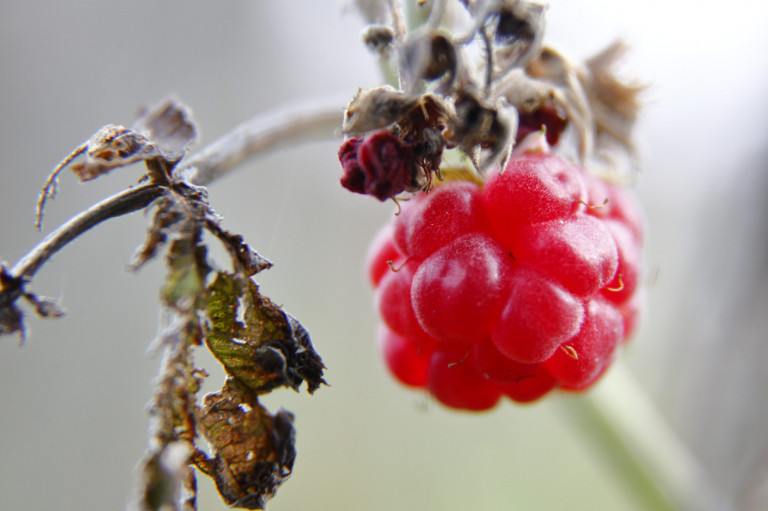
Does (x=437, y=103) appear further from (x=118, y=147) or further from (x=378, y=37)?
(x=118, y=147)

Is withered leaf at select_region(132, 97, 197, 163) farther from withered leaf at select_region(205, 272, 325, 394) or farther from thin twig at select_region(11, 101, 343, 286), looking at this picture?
withered leaf at select_region(205, 272, 325, 394)

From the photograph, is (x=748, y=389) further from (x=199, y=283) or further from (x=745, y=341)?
(x=199, y=283)

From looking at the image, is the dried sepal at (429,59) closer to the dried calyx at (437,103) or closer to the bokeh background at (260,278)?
the dried calyx at (437,103)

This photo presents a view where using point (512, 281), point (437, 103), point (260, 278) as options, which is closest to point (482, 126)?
point (437, 103)

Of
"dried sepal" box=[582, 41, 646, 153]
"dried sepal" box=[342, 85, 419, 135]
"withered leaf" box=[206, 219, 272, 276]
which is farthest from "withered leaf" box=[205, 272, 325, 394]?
"dried sepal" box=[582, 41, 646, 153]

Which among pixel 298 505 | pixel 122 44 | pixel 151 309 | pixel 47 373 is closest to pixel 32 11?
pixel 122 44

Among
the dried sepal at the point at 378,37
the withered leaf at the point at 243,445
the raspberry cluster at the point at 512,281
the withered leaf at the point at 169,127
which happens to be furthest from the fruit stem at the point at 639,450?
the withered leaf at the point at 169,127
